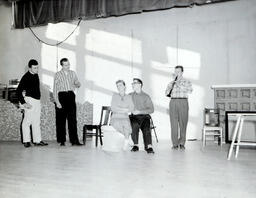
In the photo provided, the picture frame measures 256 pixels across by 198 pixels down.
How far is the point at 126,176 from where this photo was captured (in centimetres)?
277

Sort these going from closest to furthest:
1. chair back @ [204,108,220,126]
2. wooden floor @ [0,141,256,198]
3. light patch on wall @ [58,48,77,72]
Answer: wooden floor @ [0,141,256,198] < chair back @ [204,108,220,126] < light patch on wall @ [58,48,77,72]

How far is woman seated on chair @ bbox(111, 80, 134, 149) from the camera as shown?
4746 millimetres

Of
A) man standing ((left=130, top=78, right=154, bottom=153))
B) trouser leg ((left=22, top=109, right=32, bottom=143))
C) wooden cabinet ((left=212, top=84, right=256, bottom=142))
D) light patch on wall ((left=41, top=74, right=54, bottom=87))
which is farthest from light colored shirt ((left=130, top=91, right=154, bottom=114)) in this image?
light patch on wall ((left=41, top=74, right=54, bottom=87))

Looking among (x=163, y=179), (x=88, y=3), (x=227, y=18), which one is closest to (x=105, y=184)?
(x=163, y=179)

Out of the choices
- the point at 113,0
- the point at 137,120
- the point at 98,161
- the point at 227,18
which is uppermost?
the point at 113,0

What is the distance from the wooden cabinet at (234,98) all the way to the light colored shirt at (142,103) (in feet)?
6.92

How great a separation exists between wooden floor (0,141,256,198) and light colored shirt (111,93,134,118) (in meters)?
→ 0.96

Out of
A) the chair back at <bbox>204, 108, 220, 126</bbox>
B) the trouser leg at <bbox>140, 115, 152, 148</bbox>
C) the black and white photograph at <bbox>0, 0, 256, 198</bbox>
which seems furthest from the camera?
the chair back at <bbox>204, 108, 220, 126</bbox>

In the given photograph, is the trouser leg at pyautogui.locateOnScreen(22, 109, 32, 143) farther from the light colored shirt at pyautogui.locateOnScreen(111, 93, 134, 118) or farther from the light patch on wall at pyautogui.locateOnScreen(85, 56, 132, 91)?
the light patch on wall at pyautogui.locateOnScreen(85, 56, 132, 91)

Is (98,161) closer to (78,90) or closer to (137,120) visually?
(137,120)

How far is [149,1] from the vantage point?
7.04 metres

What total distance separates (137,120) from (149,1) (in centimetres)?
337

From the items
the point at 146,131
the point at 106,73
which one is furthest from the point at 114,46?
the point at 146,131

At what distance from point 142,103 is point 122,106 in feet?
1.02
